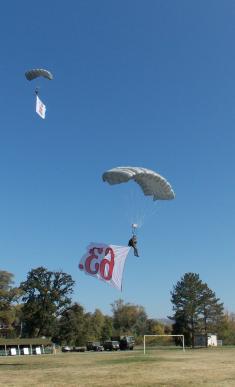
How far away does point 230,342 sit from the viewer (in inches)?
3844

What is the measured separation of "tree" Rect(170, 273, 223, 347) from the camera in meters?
88.6

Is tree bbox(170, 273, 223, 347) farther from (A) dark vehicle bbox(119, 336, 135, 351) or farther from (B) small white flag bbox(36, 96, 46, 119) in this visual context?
(B) small white flag bbox(36, 96, 46, 119)

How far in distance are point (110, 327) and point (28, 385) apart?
101129mm

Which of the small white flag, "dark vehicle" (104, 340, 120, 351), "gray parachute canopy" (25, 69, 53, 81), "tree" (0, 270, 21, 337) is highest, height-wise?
"gray parachute canopy" (25, 69, 53, 81)

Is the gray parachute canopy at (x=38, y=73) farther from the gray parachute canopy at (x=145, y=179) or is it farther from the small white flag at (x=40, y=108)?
the gray parachute canopy at (x=145, y=179)

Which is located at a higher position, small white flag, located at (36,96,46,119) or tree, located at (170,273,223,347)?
small white flag, located at (36,96,46,119)

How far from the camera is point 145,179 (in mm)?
27781

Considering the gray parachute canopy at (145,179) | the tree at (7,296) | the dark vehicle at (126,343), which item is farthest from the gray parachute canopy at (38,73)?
the tree at (7,296)

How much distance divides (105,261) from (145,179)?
16.6 feet

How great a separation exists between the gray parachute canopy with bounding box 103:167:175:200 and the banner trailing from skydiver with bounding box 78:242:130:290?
3.48 m

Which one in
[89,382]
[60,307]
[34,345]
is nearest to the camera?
[89,382]

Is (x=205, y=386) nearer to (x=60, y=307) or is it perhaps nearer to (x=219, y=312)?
(x=219, y=312)

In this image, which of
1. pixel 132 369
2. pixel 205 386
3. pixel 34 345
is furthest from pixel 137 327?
pixel 205 386

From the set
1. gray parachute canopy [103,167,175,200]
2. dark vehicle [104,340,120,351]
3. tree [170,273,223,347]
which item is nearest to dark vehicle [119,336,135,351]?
dark vehicle [104,340,120,351]
